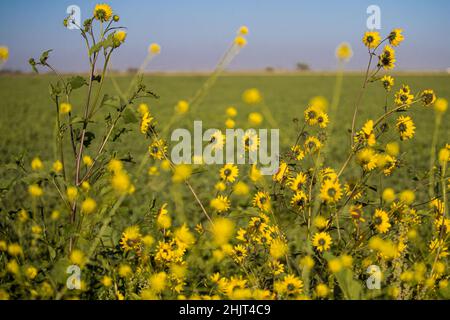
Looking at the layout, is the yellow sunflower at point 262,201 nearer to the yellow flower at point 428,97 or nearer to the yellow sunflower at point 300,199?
the yellow sunflower at point 300,199

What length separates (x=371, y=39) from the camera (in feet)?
7.34

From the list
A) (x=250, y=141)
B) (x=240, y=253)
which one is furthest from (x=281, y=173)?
(x=240, y=253)

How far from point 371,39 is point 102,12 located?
58.4 inches

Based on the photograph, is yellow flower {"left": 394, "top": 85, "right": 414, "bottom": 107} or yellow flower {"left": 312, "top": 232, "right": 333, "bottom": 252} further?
yellow flower {"left": 394, "top": 85, "right": 414, "bottom": 107}

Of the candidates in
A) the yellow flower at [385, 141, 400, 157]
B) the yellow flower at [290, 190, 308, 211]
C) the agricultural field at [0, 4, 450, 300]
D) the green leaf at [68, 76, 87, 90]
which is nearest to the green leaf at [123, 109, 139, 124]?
the agricultural field at [0, 4, 450, 300]

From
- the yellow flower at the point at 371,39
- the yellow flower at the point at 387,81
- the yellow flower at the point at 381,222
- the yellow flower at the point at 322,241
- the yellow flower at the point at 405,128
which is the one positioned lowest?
the yellow flower at the point at 322,241

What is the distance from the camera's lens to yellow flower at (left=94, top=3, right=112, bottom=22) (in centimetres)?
219

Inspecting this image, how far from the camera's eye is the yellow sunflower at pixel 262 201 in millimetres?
1965

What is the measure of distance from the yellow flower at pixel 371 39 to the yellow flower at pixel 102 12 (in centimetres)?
142

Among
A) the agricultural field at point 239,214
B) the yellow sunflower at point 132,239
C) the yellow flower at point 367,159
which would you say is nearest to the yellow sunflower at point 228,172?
the agricultural field at point 239,214

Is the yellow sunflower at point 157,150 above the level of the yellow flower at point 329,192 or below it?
above

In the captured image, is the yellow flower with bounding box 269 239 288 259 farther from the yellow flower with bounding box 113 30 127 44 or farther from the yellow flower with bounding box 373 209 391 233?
the yellow flower with bounding box 113 30 127 44

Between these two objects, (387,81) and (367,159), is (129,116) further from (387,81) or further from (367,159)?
(387,81)

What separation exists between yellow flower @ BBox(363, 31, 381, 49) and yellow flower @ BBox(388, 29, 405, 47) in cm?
7
